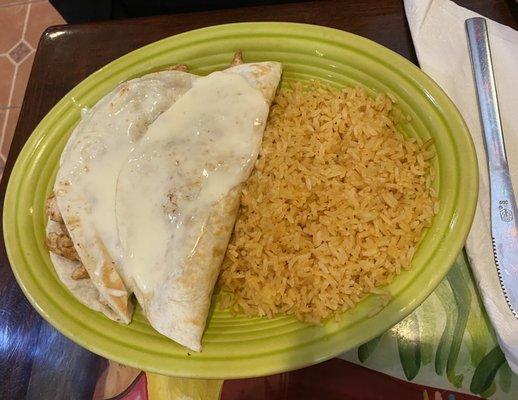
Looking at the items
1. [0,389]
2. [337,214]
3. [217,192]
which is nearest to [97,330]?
[0,389]

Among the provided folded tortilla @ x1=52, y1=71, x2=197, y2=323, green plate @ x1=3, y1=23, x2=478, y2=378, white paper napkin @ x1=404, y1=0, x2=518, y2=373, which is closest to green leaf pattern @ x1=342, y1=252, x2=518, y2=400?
white paper napkin @ x1=404, y1=0, x2=518, y2=373

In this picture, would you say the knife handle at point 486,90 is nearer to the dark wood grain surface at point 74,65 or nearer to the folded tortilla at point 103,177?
the dark wood grain surface at point 74,65

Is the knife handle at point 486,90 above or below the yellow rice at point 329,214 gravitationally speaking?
above

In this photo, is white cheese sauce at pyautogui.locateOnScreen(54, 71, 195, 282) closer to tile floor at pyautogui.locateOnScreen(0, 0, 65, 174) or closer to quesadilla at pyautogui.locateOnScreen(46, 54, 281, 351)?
quesadilla at pyautogui.locateOnScreen(46, 54, 281, 351)

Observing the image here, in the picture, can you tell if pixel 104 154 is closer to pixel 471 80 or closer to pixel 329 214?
pixel 329 214

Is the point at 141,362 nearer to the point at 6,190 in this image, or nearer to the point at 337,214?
the point at 337,214

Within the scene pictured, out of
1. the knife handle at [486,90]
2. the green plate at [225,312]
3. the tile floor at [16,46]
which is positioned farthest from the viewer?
the tile floor at [16,46]

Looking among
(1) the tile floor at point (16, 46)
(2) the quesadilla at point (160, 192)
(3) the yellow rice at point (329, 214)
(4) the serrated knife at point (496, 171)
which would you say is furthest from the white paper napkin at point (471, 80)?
(1) the tile floor at point (16, 46)
